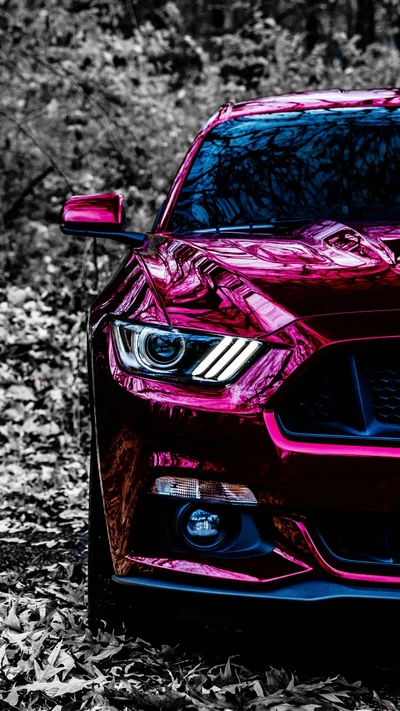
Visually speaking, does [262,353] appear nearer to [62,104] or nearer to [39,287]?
[39,287]

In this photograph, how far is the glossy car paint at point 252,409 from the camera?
2041mm

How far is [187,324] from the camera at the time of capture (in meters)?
2.24

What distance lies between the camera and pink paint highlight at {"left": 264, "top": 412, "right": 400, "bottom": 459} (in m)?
2.02

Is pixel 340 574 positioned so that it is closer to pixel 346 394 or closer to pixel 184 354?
pixel 346 394

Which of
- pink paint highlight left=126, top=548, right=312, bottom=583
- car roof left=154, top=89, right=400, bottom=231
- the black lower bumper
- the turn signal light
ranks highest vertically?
car roof left=154, top=89, right=400, bottom=231

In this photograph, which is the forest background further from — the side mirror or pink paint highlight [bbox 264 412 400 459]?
the side mirror

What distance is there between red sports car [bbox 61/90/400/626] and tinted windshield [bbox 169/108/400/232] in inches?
41.5

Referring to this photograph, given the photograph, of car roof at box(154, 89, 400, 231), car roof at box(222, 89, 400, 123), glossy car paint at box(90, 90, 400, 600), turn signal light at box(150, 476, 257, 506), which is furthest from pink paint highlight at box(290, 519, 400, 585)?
car roof at box(222, 89, 400, 123)

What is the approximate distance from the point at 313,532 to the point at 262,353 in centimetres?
45

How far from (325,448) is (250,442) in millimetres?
177

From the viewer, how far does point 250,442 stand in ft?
Result: 6.77

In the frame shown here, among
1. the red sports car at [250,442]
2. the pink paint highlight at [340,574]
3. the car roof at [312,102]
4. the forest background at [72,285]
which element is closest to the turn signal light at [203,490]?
the red sports car at [250,442]

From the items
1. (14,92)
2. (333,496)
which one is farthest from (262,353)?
(14,92)

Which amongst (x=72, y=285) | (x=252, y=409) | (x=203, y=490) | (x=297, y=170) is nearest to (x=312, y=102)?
(x=297, y=170)
